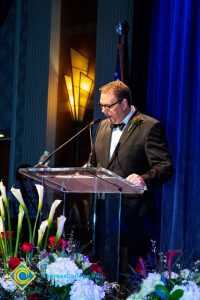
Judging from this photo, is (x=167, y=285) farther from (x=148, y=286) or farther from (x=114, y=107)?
(x=114, y=107)

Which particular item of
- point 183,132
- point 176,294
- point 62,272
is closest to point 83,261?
point 62,272

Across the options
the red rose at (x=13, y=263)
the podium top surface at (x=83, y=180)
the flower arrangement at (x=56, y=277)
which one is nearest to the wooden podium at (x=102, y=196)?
the podium top surface at (x=83, y=180)

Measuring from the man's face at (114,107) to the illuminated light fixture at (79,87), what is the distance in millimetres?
2179

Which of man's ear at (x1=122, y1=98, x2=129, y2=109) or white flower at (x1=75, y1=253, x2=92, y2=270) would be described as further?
man's ear at (x1=122, y1=98, x2=129, y2=109)

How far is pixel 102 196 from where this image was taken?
279 centimetres

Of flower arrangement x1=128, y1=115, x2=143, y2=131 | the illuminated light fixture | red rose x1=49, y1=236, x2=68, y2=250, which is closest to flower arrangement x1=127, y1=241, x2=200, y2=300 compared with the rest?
red rose x1=49, y1=236, x2=68, y2=250

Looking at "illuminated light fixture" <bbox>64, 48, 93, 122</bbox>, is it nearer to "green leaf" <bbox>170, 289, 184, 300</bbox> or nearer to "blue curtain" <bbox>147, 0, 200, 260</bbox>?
"blue curtain" <bbox>147, 0, 200, 260</bbox>

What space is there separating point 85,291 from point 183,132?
75.0 inches

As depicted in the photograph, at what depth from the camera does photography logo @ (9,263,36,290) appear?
1992mm

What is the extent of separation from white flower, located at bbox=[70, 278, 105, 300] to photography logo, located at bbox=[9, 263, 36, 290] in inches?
6.7

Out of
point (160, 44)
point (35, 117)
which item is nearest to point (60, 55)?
point (35, 117)

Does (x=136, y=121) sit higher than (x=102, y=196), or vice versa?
(x=136, y=121)

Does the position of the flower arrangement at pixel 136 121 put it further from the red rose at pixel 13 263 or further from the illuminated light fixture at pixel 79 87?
the illuminated light fixture at pixel 79 87

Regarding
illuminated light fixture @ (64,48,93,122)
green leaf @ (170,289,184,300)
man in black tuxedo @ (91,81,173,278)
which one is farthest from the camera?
illuminated light fixture @ (64,48,93,122)
